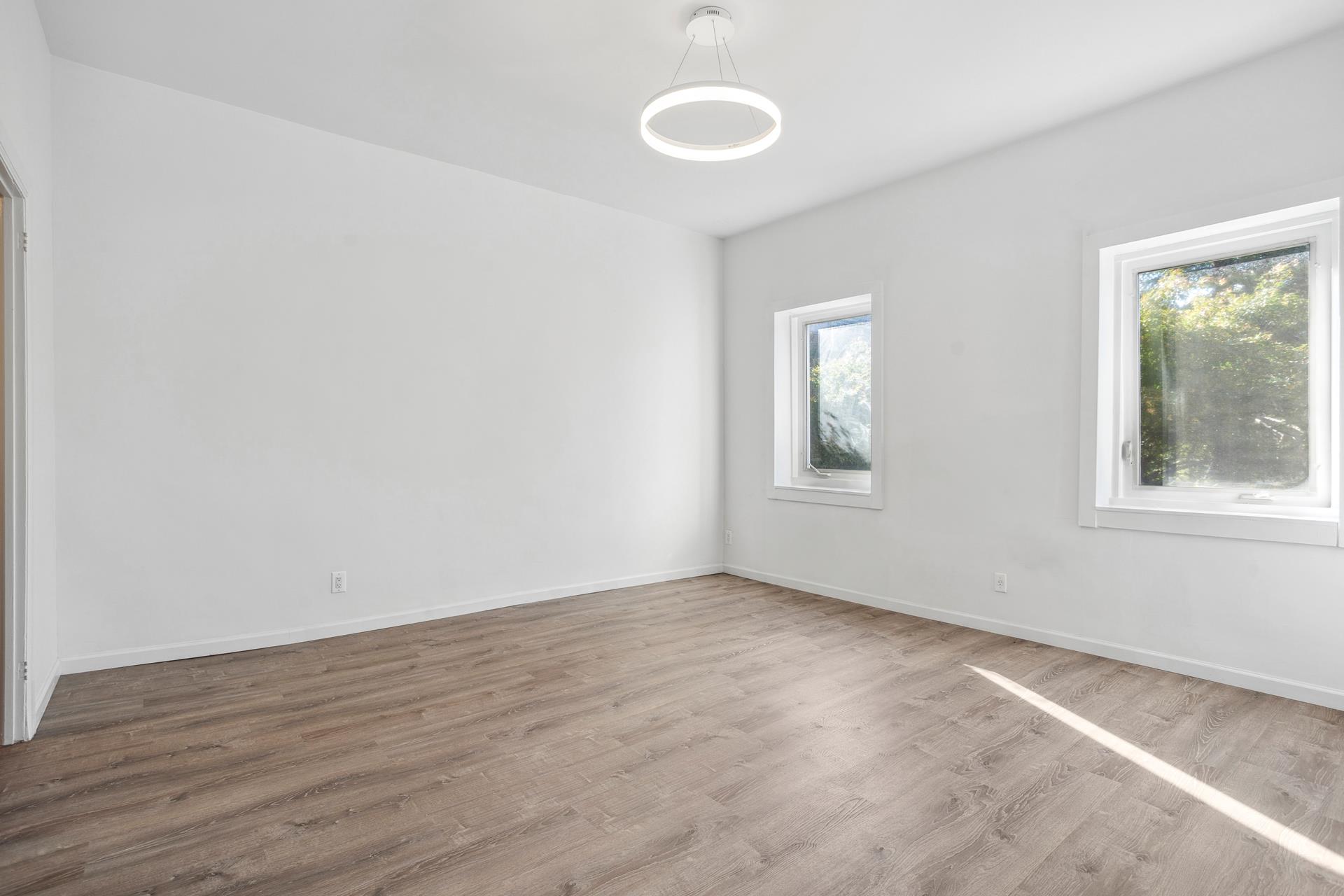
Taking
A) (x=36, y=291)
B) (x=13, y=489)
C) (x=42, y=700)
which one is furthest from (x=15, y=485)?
(x=42, y=700)

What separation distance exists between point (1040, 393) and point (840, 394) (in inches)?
64.8

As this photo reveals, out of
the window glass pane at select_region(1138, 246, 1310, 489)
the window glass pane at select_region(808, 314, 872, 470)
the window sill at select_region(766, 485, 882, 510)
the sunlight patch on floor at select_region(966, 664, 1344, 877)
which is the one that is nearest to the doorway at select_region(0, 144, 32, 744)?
the sunlight patch on floor at select_region(966, 664, 1344, 877)

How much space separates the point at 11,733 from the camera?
8.11ft

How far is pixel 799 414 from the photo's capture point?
18.4 feet

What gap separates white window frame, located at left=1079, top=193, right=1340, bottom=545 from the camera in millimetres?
3031

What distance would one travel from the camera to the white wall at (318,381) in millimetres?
3295

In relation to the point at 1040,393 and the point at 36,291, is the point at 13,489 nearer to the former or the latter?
the point at 36,291

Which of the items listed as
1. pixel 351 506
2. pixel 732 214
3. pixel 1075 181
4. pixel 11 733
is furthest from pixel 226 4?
pixel 1075 181

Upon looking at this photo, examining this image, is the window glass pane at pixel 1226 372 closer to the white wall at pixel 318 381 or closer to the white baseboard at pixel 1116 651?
the white baseboard at pixel 1116 651

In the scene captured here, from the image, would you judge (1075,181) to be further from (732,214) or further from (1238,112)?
(732,214)

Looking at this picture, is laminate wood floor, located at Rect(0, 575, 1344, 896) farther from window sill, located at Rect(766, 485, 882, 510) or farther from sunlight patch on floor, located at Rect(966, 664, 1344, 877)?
window sill, located at Rect(766, 485, 882, 510)

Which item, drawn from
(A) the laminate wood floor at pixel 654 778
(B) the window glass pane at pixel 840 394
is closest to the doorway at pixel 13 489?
(A) the laminate wood floor at pixel 654 778

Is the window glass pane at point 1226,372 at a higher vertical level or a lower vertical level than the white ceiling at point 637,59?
lower

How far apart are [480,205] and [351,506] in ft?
7.07
